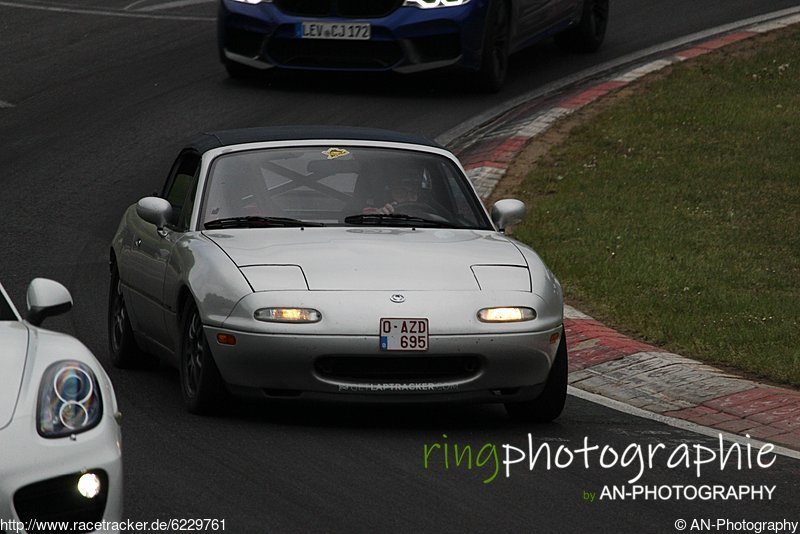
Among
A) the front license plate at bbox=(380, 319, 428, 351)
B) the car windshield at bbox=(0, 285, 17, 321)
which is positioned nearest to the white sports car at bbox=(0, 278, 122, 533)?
the car windshield at bbox=(0, 285, 17, 321)

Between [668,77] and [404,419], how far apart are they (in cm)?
1002

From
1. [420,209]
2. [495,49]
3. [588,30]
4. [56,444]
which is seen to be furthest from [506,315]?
[588,30]

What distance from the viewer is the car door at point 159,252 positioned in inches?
351

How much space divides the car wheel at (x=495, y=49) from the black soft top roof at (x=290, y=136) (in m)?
7.35

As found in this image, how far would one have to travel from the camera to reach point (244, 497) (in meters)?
6.75

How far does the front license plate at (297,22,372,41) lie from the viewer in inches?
648

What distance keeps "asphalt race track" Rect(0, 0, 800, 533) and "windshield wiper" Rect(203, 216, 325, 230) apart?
0.88 metres

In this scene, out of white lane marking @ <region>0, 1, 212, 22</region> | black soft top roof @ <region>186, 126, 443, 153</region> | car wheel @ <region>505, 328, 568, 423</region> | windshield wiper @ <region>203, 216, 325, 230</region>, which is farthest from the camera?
white lane marking @ <region>0, 1, 212, 22</region>

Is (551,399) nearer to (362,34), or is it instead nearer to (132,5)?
(362,34)

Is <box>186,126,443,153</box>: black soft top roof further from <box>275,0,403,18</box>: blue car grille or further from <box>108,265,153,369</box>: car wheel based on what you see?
<box>275,0,403,18</box>: blue car grille

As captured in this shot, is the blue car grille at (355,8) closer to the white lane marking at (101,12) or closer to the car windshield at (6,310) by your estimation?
the white lane marking at (101,12)

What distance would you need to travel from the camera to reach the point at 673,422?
28.1 feet

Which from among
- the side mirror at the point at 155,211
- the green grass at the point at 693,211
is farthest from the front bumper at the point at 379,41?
the side mirror at the point at 155,211

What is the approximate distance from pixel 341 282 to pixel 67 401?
255cm
